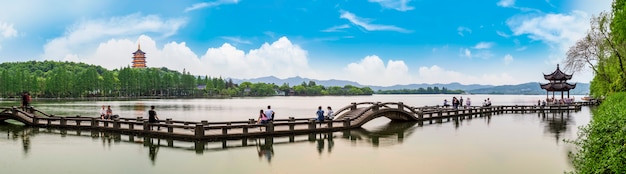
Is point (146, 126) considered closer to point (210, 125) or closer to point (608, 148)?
point (210, 125)

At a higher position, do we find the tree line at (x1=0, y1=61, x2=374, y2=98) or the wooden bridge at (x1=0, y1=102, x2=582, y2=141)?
the tree line at (x1=0, y1=61, x2=374, y2=98)

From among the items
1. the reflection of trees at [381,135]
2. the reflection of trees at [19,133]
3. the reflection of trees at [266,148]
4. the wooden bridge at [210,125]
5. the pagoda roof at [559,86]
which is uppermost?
the pagoda roof at [559,86]

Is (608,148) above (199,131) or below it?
above

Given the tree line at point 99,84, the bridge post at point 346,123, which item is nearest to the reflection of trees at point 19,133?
the bridge post at point 346,123

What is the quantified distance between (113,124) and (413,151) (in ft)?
47.8

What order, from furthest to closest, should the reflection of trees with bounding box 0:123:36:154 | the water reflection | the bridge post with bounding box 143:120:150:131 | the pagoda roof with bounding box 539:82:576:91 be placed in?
1. the pagoda roof with bounding box 539:82:576:91
2. the bridge post with bounding box 143:120:150:131
3. the reflection of trees with bounding box 0:123:36:154
4. the water reflection

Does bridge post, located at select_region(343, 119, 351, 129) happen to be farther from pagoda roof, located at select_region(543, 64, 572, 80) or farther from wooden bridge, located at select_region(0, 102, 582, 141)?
pagoda roof, located at select_region(543, 64, 572, 80)

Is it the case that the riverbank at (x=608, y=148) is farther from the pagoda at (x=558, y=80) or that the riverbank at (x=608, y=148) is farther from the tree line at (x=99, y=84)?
the tree line at (x=99, y=84)

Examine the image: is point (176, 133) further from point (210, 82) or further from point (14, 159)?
point (210, 82)

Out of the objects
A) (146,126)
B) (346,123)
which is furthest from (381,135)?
(146,126)

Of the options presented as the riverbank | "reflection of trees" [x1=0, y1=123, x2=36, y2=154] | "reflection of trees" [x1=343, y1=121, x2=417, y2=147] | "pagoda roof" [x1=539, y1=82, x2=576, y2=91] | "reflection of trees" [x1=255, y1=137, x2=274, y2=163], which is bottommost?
"reflection of trees" [x1=343, y1=121, x2=417, y2=147]

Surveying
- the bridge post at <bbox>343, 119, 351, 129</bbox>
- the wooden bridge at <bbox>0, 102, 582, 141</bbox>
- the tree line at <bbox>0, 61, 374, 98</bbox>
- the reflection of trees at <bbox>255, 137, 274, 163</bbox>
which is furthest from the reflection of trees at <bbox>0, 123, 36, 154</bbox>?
the tree line at <bbox>0, 61, 374, 98</bbox>

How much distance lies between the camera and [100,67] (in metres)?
192

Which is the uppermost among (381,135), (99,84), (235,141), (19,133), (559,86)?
(99,84)
